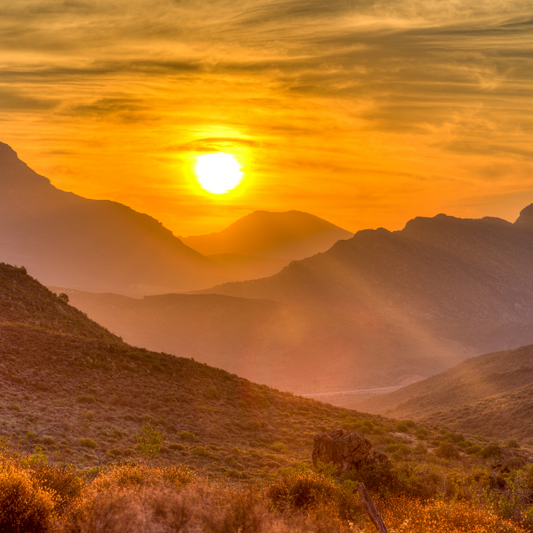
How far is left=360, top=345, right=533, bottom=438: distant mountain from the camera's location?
48.0 metres

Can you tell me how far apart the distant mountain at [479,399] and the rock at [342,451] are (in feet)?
91.1

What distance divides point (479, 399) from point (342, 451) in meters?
49.1

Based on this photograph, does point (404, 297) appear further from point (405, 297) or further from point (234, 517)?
point (234, 517)

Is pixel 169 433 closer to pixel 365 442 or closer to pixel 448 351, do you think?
pixel 365 442

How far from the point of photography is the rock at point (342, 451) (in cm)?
2103

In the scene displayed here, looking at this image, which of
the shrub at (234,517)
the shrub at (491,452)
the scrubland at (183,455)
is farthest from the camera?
the shrub at (491,452)

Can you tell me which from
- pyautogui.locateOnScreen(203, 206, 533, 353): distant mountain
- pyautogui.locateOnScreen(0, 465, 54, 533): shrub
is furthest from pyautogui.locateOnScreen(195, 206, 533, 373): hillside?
pyautogui.locateOnScreen(0, 465, 54, 533): shrub

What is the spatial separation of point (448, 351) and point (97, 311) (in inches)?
4132

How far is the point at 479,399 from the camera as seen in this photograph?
63656 mm

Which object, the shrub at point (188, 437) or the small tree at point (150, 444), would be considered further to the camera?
the shrub at point (188, 437)

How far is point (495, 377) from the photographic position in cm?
7269

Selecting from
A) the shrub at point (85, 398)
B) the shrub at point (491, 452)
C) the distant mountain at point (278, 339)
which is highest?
the distant mountain at point (278, 339)

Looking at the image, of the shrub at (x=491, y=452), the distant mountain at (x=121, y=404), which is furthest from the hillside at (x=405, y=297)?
the distant mountain at (x=121, y=404)

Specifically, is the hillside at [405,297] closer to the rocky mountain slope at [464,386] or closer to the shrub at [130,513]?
the rocky mountain slope at [464,386]
